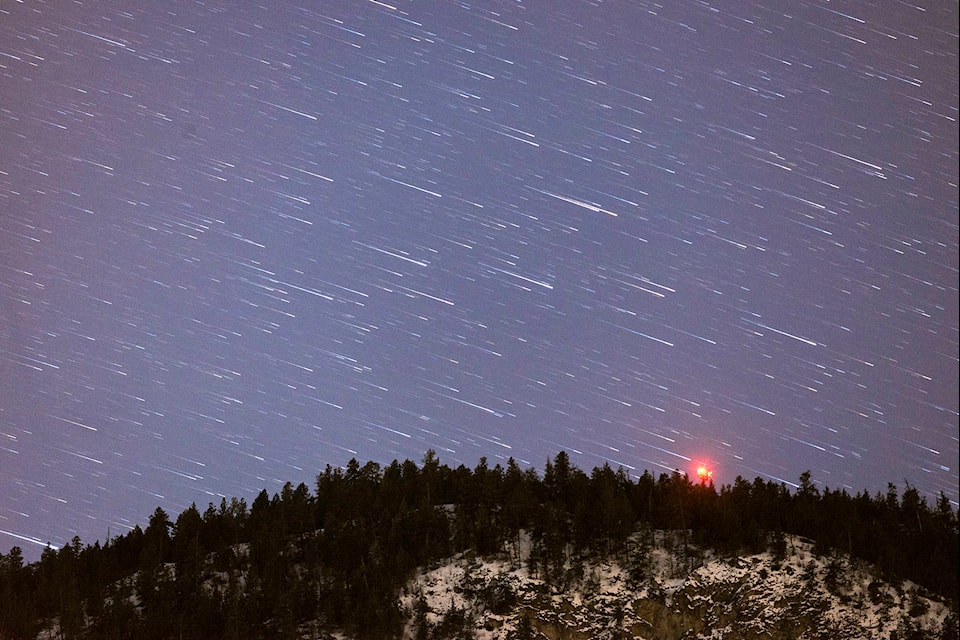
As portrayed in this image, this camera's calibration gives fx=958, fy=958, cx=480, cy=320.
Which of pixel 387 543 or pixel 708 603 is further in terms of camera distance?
pixel 387 543

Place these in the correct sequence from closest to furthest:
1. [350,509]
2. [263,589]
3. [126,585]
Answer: [263,589] < [126,585] < [350,509]

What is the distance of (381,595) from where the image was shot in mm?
66250

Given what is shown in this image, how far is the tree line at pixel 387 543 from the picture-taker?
6612cm

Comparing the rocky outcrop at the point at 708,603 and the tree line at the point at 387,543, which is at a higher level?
the tree line at the point at 387,543

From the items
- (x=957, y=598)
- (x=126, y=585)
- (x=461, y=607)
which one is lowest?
(x=957, y=598)

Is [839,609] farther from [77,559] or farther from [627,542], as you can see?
[77,559]

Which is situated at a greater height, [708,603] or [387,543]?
[387,543]

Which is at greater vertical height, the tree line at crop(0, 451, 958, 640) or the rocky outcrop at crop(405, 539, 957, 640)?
the tree line at crop(0, 451, 958, 640)

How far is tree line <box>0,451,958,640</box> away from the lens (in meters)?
66.1

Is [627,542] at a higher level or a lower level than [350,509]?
lower

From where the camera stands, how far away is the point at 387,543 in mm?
73125

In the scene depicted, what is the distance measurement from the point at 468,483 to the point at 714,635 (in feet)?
82.0

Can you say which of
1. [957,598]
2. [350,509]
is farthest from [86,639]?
[957,598]

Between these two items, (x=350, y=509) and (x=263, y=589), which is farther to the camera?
(x=350, y=509)
